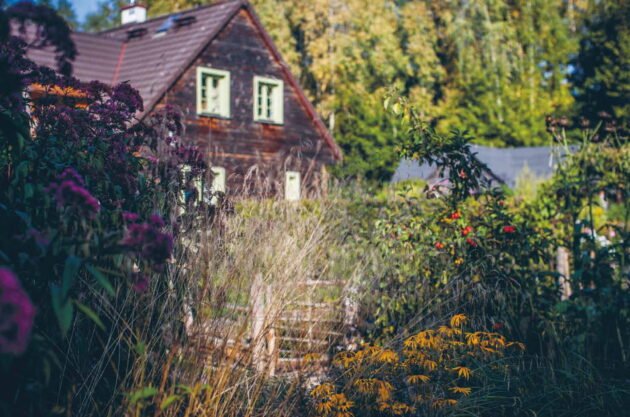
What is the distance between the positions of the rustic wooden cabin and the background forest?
4923 mm

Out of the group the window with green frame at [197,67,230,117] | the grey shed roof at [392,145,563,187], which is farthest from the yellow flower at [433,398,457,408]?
the grey shed roof at [392,145,563,187]

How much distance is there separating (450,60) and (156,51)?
23.6 metres

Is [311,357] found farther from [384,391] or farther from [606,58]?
[606,58]

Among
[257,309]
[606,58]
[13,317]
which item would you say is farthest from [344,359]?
[606,58]

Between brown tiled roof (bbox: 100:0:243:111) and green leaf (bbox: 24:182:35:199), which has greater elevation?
brown tiled roof (bbox: 100:0:243:111)

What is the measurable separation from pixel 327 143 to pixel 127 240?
744 inches

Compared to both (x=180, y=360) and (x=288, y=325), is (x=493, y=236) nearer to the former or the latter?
(x=288, y=325)

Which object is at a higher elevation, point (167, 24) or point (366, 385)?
point (167, 24)

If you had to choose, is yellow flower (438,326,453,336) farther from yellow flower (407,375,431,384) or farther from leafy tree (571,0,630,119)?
leafy tree (571,0,630,119)

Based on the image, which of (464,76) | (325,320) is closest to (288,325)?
(325,320)

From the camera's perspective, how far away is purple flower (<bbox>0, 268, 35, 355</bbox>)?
5.55ft

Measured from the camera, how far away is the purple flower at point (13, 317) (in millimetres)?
1690

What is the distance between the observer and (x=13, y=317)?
170 cm

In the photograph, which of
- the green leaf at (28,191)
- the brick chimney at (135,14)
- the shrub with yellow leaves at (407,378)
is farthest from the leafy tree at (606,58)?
the green leaf at (28,191)
